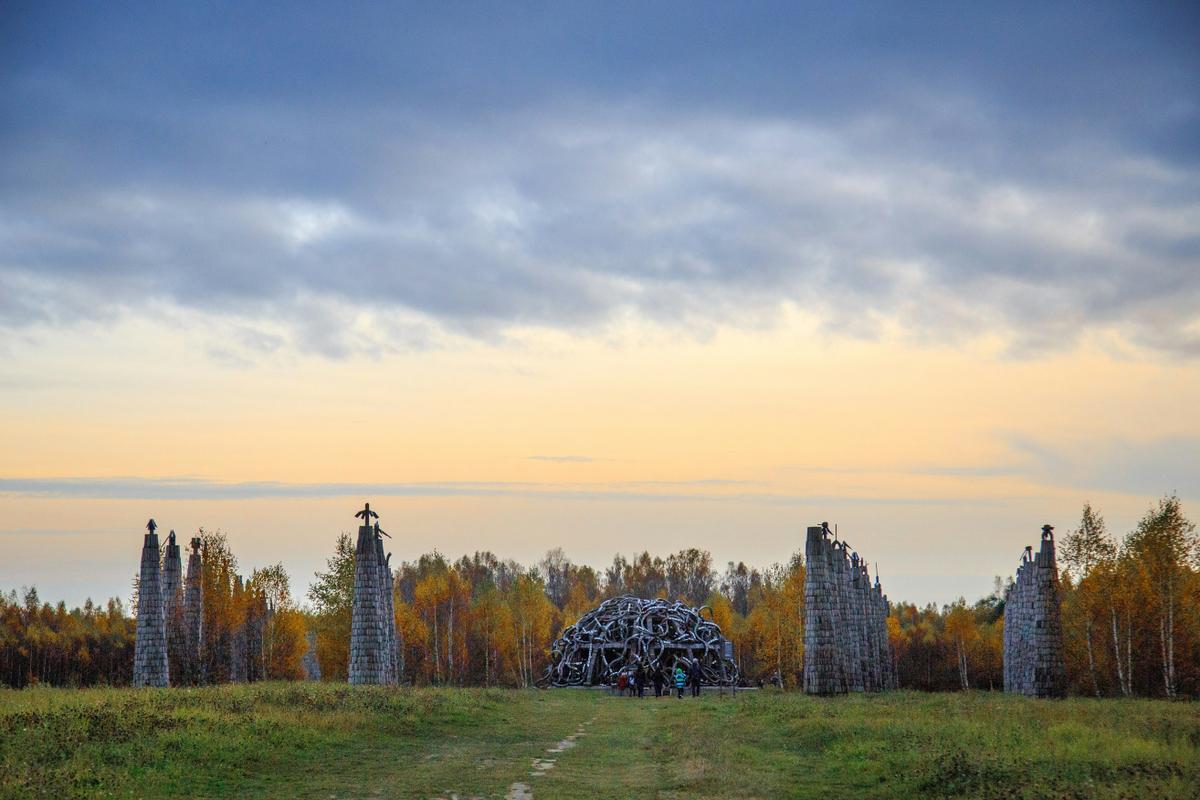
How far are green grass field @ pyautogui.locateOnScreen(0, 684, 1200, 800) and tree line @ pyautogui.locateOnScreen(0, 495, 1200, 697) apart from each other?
21042 mm

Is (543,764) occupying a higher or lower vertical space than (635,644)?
higher

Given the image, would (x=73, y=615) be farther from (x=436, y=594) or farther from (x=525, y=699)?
(x=525, y=699)

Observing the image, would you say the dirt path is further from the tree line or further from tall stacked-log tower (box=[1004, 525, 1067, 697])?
the tree line

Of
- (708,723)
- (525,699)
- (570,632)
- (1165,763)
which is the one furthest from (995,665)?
(1165,763)

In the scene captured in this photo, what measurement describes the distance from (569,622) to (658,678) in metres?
52.6

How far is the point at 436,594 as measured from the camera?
92.8m

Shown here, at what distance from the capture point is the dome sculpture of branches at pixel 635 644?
56375 mm

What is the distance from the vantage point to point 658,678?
171 ft

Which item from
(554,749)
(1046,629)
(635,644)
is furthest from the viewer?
(635,644)

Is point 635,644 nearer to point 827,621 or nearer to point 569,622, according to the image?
point 827,621

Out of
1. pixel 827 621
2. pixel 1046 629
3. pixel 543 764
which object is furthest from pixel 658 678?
pixel 543 764

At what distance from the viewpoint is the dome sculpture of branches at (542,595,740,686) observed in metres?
56.4

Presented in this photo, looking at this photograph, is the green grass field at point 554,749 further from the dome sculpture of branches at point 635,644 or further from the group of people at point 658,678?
the dome sculpture of branches at point 635,644

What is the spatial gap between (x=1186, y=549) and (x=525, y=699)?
28313 millimetres
